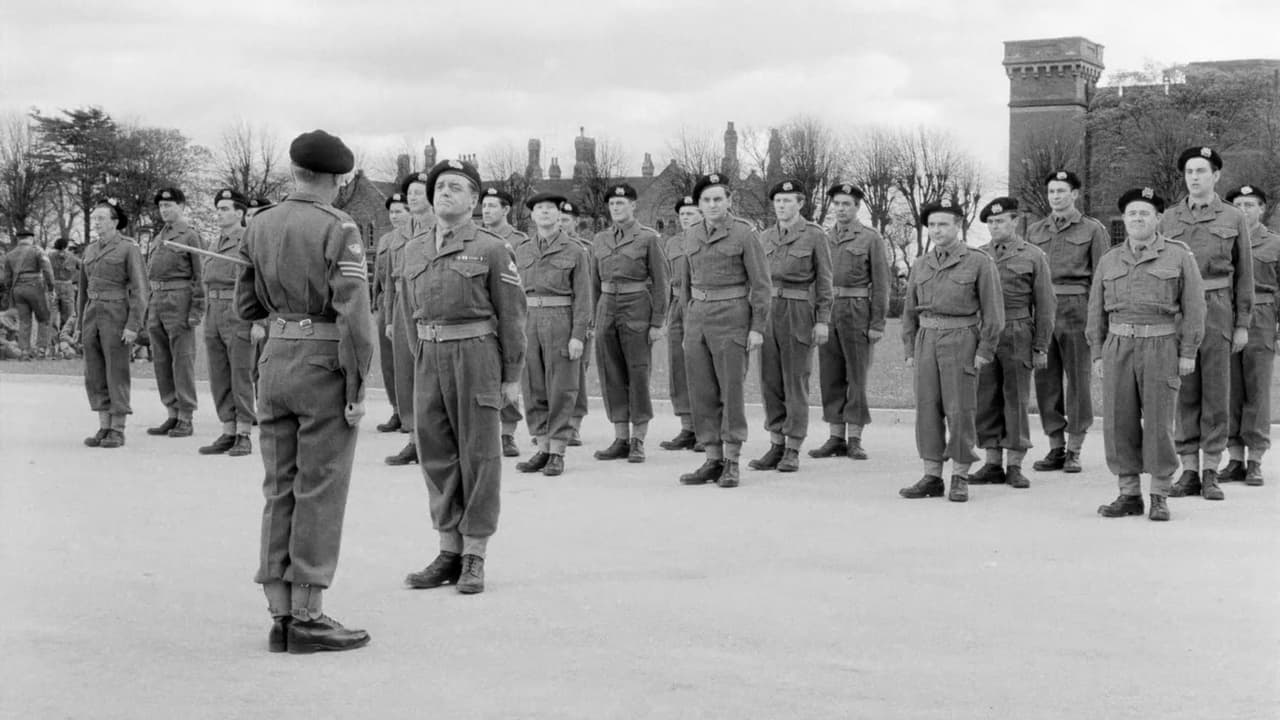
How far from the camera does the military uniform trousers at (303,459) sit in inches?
245

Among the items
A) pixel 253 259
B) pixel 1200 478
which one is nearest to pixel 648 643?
pixel 253 259

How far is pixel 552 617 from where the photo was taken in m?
6.63

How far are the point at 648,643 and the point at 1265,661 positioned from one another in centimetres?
253

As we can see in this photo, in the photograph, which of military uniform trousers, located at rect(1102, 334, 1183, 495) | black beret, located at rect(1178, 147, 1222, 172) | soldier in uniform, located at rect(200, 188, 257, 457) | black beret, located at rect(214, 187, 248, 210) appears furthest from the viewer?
black beret, located at rect(214, 187, 248, 210)

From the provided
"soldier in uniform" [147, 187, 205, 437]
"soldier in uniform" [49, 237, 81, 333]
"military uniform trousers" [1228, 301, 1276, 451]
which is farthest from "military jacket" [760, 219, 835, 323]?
"soldier in uniform" [49, 237, 81, 333]

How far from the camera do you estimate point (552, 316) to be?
1217 centimetres

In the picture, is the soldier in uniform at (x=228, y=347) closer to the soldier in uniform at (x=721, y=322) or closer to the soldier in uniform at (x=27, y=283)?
the soldier in uniform at (x=721, y=322)

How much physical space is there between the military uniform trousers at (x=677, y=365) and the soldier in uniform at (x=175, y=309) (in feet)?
14.8

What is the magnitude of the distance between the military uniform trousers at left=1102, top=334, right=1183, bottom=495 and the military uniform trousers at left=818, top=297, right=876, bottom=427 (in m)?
3.43

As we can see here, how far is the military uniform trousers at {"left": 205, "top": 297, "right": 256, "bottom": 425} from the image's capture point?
12883mm

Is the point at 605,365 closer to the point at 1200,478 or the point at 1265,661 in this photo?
the point at 1200,478

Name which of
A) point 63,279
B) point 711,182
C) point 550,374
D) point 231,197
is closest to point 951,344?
point 711,182

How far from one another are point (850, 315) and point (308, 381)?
7.58 metres

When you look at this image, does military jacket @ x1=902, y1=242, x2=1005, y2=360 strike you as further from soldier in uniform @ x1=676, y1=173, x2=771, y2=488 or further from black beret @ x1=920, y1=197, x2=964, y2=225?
soldier in uniform @ x1=676, y1=173, x2=771, y2=488
